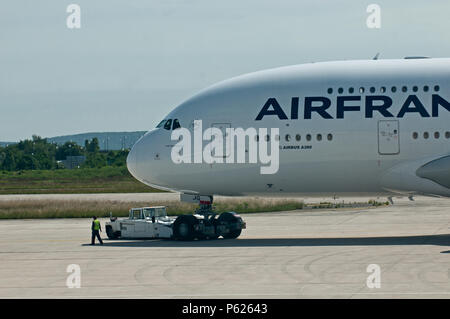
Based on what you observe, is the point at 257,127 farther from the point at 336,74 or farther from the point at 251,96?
the point at 336,74

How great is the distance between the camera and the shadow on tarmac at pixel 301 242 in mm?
30547

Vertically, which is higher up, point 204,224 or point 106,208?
point 204,224

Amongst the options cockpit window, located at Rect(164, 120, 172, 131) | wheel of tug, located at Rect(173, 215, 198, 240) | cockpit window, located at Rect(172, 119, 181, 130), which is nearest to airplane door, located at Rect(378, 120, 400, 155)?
wheel of tug, located at Rect(173, 215, 198, 240)

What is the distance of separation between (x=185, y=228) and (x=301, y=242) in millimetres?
5019

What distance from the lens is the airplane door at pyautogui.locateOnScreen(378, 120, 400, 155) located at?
3038cm

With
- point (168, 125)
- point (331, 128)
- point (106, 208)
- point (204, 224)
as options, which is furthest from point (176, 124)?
point (106, 208)

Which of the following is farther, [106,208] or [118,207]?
[118,207]

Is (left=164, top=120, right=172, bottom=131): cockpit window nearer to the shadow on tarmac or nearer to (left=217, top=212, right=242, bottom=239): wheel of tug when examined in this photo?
(left=217, top=212, right=242, bottom=239): wheel of tug

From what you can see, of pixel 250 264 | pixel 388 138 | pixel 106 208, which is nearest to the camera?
pixel 250 264

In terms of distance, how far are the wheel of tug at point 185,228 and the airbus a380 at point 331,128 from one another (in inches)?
47.1

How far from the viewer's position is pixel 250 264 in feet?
83.1

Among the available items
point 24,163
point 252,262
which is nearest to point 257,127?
point 252,262

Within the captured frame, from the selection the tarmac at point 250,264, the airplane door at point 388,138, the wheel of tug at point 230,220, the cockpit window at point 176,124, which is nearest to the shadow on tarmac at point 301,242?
the tarmac at point 250,264

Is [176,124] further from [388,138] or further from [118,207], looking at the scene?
[118,207]
